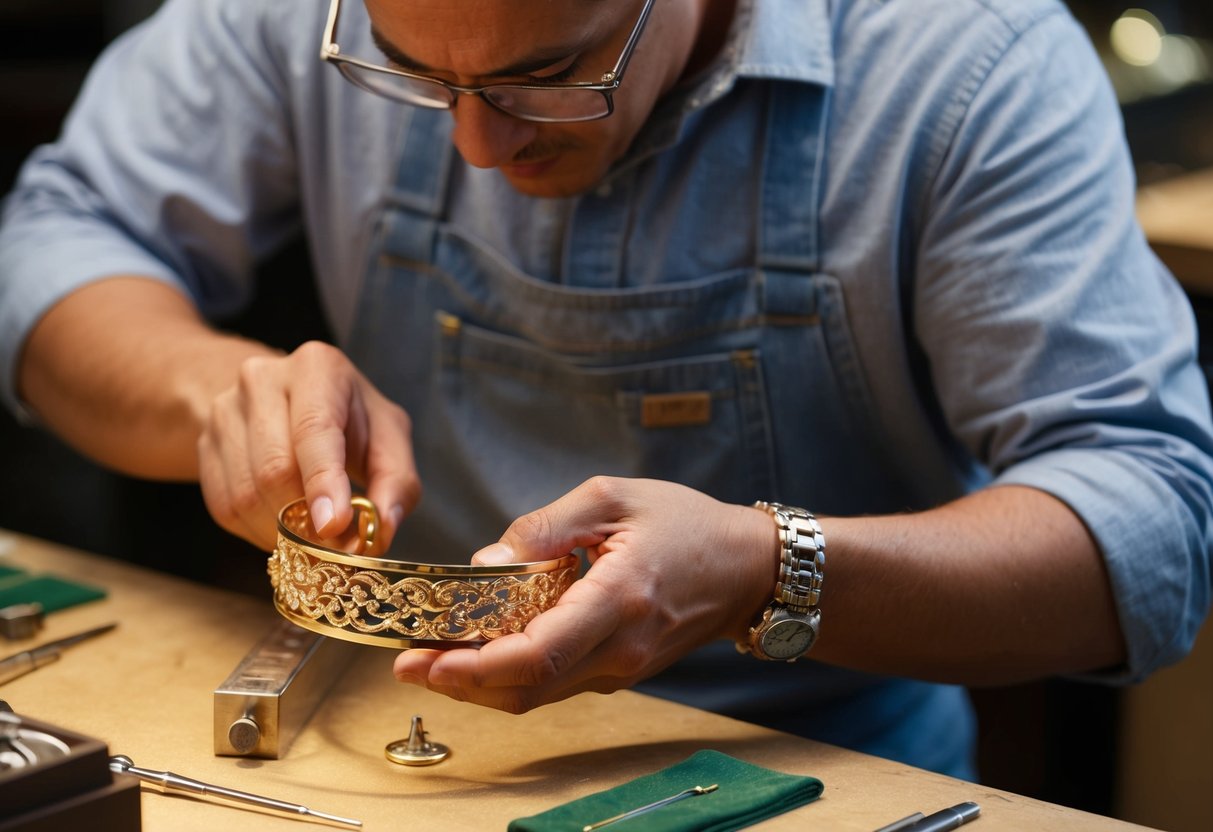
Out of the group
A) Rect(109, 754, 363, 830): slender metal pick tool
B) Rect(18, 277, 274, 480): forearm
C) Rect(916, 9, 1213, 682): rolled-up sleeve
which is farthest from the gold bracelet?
Rect(916, 9, 1213, 682): rolled-up sleeve


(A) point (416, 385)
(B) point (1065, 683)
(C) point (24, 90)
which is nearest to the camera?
(A) point (416, 385)

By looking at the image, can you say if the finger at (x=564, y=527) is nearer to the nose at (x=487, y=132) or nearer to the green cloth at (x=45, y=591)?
the nose at (x=487, y=132)

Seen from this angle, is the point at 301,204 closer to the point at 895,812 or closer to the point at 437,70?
the point at 437,70

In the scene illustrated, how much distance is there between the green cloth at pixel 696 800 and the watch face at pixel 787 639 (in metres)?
0.12

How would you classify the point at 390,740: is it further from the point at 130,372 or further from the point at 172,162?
the point at 172,162

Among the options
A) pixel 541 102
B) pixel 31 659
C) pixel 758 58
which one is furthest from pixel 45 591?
pixel 758 58

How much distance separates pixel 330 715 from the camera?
3.95ft

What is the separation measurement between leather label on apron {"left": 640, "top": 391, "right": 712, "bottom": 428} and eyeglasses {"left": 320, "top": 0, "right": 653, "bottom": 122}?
34 centimetres

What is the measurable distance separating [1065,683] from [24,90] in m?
2.41

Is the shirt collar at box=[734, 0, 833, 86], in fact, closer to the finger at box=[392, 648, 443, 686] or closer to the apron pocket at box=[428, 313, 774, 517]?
the apron pocket at box=[428, 313, 774, 517]

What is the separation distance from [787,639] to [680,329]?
0.44m

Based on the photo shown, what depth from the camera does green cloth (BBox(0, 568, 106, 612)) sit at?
1.40 metres

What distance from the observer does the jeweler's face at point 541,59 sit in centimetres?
121

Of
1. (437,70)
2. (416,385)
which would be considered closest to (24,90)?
(416,385)
